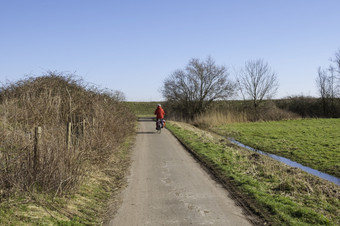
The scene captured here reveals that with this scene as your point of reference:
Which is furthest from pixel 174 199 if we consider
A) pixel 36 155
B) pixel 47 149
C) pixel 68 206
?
pixel 36 155

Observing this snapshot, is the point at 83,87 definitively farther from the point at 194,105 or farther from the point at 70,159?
the point at 194,105

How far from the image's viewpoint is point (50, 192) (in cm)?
600

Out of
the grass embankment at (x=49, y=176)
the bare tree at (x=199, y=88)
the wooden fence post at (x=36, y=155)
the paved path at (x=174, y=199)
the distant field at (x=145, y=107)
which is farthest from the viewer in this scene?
the distant field at (x=145, y=107)

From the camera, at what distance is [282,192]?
23.9 feet

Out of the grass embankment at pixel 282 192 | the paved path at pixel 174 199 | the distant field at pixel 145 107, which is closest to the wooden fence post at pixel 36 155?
the paved path at pixel 174 199

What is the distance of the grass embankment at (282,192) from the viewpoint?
18.4 ft

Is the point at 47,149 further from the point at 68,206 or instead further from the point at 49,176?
the point at 68,206

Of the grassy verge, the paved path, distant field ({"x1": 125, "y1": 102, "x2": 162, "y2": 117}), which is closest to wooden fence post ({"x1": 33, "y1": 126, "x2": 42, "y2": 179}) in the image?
the grassy verge

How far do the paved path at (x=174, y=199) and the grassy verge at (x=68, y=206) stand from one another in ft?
1.20

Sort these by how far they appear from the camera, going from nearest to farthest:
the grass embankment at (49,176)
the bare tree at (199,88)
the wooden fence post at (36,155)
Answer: the grass embankment at (49,176)
the wooden fence post at (36,155)
the bare tree at (199,88)

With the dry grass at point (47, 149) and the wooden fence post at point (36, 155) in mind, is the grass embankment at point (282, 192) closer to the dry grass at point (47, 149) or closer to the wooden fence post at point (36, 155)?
the dry grass at point (47, 149)

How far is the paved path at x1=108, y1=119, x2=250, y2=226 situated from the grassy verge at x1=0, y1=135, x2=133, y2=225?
0.37 metres

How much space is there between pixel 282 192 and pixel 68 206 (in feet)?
16.5

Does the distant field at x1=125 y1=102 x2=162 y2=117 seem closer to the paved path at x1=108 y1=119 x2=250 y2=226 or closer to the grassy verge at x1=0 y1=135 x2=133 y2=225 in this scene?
the paved path at x1=108 y1=119 x2=250 y2=226
